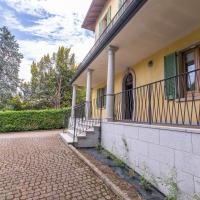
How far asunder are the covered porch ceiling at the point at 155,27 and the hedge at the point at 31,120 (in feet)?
28.5

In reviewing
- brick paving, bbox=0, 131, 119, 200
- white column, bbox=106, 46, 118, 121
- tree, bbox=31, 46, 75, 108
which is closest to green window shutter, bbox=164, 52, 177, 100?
white column, bbox=106, 46, 118, 121

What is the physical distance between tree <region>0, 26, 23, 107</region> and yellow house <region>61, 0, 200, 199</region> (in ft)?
68.8

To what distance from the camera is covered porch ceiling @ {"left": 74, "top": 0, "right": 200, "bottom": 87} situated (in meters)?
4.31

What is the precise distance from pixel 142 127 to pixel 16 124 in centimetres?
1199

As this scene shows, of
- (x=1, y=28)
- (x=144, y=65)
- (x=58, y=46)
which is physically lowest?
(x=144, y=65)

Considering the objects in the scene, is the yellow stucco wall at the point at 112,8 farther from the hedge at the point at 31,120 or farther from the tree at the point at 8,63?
the tree at the point at 8,63

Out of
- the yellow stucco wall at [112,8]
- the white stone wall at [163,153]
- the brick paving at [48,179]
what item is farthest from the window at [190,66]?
the yellow stucco wall at [112,8]

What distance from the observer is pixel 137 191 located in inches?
133

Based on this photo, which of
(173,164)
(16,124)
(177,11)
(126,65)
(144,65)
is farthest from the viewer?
(16,124)

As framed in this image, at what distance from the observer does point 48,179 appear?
402 cm

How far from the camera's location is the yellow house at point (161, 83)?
304cm

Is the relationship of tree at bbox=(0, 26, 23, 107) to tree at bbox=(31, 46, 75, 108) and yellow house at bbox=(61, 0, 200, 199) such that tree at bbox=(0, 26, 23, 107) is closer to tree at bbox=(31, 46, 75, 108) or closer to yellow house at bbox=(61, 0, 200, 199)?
tree at bbox=(31, 46, 75, 108)

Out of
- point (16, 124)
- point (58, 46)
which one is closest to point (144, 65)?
point (16, 124)

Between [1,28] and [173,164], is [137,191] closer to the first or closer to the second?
[173,164]
